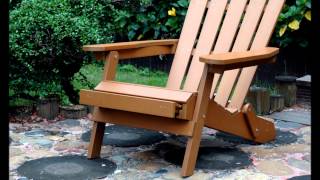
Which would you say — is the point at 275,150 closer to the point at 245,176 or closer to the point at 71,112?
the point at 245,176

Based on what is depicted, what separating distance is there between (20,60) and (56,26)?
0.37m

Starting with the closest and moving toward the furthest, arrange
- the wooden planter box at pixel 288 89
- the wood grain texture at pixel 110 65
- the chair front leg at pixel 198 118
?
the chair front leg at pixel 198 118 → the wood grain texture at pixel 110 65 → the wooden planter box at pixel 288 89

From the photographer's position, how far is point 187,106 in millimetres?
2242

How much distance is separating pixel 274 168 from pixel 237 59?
2.30 ft

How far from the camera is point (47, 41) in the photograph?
3459 mm

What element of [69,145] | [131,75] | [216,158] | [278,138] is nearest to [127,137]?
[69,145]

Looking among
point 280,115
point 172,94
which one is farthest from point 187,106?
point 280,115

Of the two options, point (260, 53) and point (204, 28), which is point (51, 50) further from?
point (260, 53)

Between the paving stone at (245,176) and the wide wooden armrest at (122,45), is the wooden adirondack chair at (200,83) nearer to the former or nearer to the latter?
the wide wooden armrest at (122,45)


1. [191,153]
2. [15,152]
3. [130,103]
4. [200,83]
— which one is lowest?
[15,152]

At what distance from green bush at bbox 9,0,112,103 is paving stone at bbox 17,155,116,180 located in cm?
104

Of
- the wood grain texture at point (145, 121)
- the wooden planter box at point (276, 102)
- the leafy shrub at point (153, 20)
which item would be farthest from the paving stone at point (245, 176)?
the leafy shrub at point (153, 20)

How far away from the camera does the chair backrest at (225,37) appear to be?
2.93 metres

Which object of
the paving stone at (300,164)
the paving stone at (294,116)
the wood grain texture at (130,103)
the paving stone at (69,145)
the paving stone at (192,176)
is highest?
the wood grain texture at (130,103)
